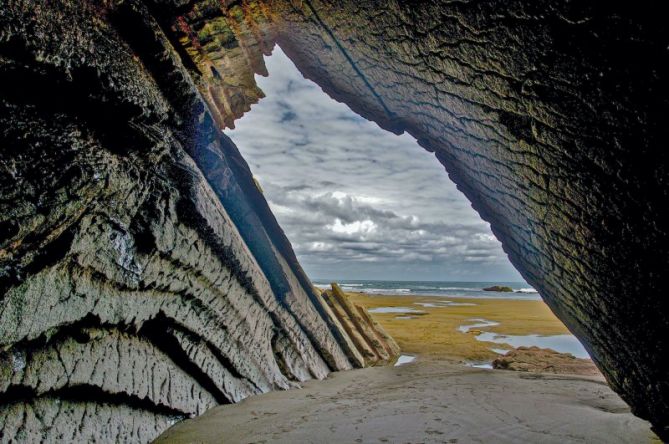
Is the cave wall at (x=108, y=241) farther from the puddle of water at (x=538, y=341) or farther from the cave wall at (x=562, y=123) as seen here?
the puddle of water at (x=538, y=341)

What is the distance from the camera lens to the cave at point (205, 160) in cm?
142

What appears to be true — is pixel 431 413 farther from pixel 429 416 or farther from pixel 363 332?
pixel 363 332

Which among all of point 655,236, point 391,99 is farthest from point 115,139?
point 655,236

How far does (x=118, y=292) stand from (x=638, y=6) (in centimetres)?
286

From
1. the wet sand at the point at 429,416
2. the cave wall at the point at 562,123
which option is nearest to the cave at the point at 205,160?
the cave wall at the point at 562,123

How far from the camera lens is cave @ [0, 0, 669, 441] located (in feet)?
4.67

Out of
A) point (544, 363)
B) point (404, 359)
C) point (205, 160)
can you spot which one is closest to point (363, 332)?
point (404, 359)

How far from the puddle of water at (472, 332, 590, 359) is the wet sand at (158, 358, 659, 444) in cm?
558

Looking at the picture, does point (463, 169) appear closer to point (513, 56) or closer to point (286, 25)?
point (513, 56)

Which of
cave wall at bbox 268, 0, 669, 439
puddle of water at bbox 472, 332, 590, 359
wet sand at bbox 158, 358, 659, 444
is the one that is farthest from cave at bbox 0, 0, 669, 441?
puddle of water at bbox 472, 332, 590, 359

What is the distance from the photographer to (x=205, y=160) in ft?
11.8

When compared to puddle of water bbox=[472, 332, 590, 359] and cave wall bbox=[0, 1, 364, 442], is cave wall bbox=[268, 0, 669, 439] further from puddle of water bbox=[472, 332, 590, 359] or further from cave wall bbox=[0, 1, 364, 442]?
puddle of water bbox=[472, 332, 590, 359]

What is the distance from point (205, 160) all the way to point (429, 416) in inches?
129

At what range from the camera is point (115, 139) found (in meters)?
2.30
